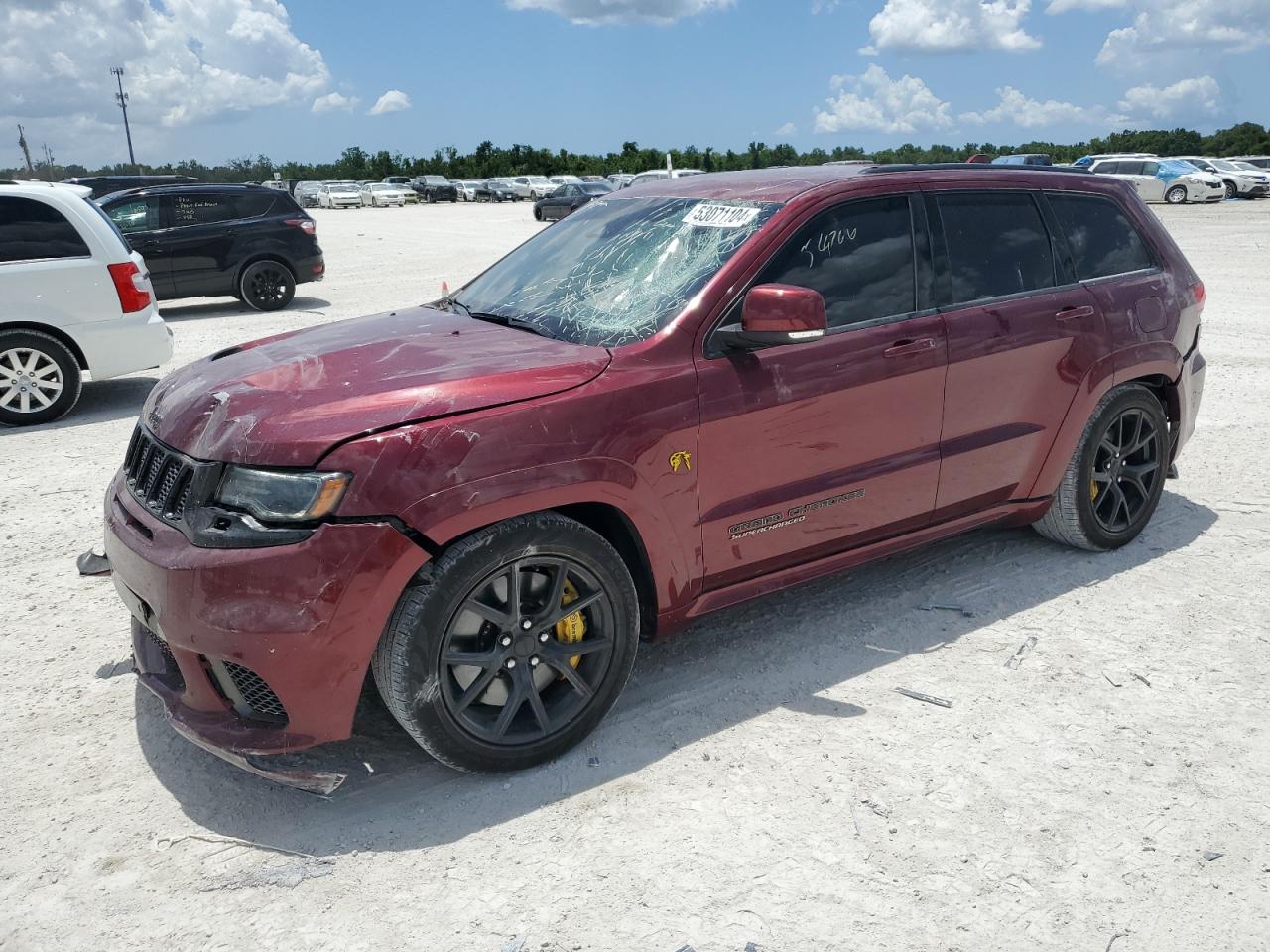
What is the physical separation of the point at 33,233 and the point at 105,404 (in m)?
1.54

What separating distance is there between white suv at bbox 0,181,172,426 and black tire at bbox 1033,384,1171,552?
6.94m

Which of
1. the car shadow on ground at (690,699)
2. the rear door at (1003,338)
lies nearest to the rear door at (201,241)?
the car shadow on ground at (690,699)

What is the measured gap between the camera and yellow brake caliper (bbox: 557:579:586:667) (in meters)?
3.29

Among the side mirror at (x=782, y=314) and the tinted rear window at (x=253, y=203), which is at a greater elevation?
the tinted rear window at (x=253, y=203)

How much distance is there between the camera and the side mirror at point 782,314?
10.9 ft

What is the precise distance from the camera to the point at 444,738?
10.1 feet

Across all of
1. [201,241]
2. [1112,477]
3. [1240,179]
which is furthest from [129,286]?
[1240,179]

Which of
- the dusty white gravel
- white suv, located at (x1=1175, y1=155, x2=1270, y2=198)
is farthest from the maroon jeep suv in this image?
white suv, located at (x1=1175, y1=155, x2=1270, y2=198)

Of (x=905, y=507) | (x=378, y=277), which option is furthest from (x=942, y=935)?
(x=378, y=277)

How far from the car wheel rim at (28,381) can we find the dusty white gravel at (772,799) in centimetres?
369

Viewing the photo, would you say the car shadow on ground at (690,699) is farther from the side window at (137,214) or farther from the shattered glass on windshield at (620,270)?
the side window at (137,214)

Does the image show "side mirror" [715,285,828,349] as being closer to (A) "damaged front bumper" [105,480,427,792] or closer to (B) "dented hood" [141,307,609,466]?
(B) "dented hood" [141,307,609,466]

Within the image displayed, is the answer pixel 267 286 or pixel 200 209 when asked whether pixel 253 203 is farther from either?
pixel 267 286

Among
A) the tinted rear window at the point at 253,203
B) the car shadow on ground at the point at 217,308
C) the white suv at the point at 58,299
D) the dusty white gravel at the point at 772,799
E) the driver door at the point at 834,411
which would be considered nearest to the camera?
the dusty white gravel at the point at 772,799
